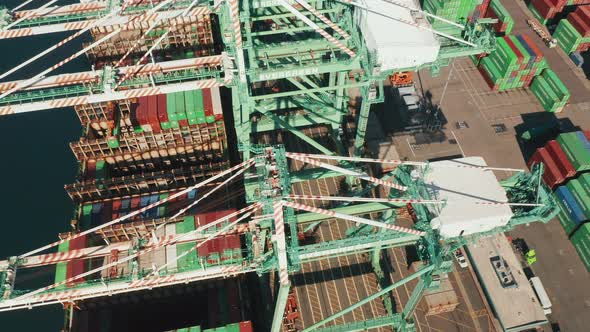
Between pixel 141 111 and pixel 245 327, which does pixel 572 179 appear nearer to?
pixel 245 327

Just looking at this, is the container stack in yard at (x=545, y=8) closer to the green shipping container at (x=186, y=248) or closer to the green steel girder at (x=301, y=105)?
the green steel girder at (x=301, y=105)

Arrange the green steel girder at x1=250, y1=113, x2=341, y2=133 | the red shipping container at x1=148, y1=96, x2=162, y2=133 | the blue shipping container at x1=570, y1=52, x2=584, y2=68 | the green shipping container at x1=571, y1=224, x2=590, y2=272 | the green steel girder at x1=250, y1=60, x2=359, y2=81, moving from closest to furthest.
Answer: the green steel girder at x1=250, y1=60, x2=359, y2=81
the green steel girder at x1=250, y1=113, x2=341, y2=133
the red shipping container at x1=148, y1=96, x2=162, y2=133
the green shipping container at x1=571, y1=224, x2=590, y2=272
the blue shipping container at x1=570, y1=52, x2=584, y2=68

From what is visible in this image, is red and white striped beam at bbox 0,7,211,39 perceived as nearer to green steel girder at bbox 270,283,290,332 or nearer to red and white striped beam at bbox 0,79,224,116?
red and white striped beam at bbox 0,79,224,116

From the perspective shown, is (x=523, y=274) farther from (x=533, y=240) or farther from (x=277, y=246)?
(x=277, y=246)

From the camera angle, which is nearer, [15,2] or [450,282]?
[450,282]

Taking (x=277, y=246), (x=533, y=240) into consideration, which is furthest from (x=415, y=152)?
(x=277, y=246)

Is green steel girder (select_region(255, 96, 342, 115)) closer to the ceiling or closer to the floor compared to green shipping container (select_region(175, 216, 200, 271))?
closer to the ceiling

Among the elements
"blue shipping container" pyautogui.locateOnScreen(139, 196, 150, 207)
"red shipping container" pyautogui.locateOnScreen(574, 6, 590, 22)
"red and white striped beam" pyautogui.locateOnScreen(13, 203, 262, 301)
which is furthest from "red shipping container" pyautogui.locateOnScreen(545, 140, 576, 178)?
"blue shipping container" pyautogui.locateOnScreen(139, 196, 150, 207)

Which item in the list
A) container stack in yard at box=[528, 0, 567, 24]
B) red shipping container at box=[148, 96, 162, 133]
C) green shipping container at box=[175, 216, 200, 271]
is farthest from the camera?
container stack in yard at box=[528, 0, 567, 24]
